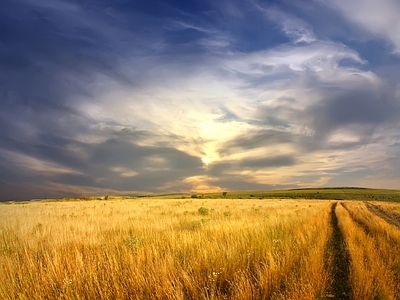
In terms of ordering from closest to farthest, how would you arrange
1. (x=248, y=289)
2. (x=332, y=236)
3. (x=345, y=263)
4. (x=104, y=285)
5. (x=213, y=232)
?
(x=248, y=289) → (x=104, y=285) → (x=345, y=263) → (x=213, y=232) → (x=332, y=236)

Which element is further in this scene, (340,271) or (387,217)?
(387,217)

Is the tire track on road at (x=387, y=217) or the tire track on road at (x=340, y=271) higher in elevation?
the tire track on road at (x=340, y=271)

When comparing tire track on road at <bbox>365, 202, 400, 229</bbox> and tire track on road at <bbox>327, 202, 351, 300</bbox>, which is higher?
tire track on road at <bbox>327, 202, 351, 300</bbox>

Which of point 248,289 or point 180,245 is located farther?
point 180,245

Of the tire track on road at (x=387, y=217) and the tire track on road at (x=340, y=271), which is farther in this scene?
the tire track on road at (x=387, y=217)

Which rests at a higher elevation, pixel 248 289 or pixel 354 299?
pixel 248 289

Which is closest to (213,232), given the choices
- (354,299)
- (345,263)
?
(345,263)

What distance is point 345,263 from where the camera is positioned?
25.4 feet

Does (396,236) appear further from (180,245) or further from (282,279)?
(180,245)

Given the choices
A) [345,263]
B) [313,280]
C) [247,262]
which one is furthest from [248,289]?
[345,263]

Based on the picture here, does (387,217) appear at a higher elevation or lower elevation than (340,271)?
lower

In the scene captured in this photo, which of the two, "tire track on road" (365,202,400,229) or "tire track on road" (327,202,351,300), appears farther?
"tire track on road" (365,202,400,229)

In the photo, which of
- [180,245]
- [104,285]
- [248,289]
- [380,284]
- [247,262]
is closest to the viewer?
[248,289]

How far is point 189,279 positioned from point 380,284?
385 centimetres
